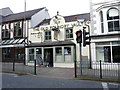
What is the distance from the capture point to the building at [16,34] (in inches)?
1013

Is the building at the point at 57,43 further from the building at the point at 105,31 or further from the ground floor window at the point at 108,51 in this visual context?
the ground floor window at the point at 108,51

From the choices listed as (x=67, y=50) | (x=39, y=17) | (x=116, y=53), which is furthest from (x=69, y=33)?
(x=39, y=17)

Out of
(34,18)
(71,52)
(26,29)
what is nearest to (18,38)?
(26,29)

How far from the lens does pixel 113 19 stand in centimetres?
1750

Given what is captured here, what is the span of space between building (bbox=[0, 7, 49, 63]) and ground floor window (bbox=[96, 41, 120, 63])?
11126mm

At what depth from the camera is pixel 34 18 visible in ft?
86.7

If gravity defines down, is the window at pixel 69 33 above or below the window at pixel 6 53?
above

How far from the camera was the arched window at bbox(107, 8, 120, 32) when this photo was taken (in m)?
17.2

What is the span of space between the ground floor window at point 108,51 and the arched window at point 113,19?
4.87 ft

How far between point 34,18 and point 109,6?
12.4 meters

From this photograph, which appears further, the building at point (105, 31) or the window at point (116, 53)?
the building at point (105, 31)

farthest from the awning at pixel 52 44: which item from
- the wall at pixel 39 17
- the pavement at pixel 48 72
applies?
the pavement at pixel 48 72

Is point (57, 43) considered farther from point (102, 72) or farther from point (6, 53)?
point (6, 53)

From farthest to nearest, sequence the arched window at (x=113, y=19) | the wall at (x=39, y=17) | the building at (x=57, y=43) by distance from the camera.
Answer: the wall at (x=39, y=17) → the building at (x=57, y=43) → the arched window at (x=113, y=19)
